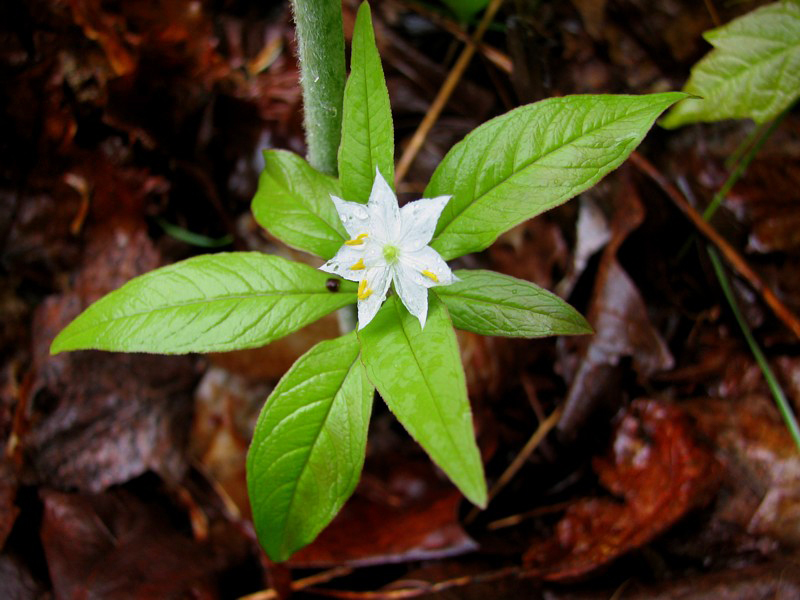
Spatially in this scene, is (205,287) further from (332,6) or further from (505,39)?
(505,39)

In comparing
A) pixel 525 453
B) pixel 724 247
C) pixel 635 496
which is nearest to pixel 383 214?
pixel 525 453

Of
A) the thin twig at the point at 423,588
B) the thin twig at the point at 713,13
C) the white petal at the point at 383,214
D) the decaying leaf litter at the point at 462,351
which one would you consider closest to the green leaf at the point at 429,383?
the white petal at the point at 383,214

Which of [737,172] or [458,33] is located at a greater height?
[458,33]

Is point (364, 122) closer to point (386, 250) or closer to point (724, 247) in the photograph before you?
point (386, 250)

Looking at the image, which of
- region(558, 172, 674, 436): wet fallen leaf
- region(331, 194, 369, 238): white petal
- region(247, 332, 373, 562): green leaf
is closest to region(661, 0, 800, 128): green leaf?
region(558, 172, 674, 436): wet fallen leaf

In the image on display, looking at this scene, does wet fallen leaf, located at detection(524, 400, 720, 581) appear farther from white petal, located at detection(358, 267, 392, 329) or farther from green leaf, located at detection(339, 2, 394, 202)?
green leaf, located at detection(339, 2, 394, 202)

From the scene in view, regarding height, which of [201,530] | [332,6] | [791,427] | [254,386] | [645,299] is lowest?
[791,427]

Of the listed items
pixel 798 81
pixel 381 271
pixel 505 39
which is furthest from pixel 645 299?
pixel 381 271
